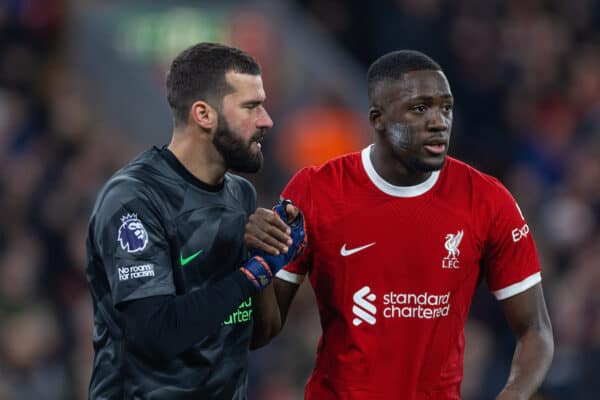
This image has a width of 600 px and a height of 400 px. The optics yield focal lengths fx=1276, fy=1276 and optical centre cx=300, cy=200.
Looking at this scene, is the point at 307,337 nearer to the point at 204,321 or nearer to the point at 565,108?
the point at 565,108

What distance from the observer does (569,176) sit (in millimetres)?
10695

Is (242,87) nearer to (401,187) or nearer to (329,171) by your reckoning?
(329,171)

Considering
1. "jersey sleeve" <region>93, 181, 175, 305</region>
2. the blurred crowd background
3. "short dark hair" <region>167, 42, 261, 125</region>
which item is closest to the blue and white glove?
"jersey sleeve" <region>93, 181, 175, 305</region>

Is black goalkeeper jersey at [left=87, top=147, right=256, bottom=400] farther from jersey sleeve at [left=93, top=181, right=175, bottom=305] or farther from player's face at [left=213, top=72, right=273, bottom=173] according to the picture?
player's face at [left=213, top=72, right=273, bottom=173]

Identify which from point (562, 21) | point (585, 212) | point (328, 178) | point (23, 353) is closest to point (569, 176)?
point (585, 212)

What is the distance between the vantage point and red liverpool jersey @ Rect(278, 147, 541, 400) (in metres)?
5.21

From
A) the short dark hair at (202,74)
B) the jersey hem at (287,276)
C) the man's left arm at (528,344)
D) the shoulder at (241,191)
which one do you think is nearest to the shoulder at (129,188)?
the short dark hair at (202,74)

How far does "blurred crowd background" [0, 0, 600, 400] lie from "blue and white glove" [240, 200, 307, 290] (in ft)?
13.4

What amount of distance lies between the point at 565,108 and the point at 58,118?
4468 millimetres

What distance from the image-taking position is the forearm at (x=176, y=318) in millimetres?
4703

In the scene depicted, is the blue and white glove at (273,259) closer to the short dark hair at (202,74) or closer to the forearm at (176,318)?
the forearm at (176,318)

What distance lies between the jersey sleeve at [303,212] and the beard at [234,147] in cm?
35

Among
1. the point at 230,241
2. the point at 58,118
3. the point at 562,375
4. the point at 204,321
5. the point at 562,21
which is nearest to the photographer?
the point at 204,321

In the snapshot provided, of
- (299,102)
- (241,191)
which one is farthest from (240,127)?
(299,102)
